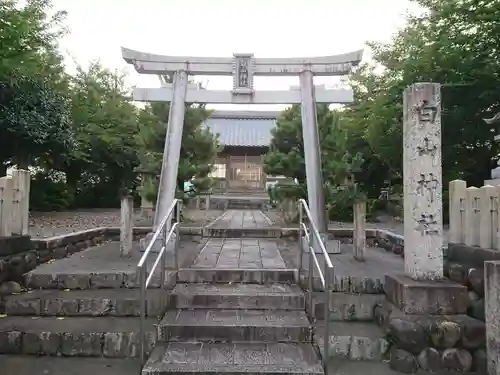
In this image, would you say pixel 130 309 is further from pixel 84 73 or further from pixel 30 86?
pixel 84 73

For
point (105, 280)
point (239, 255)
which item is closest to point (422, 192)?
point (239, 255)

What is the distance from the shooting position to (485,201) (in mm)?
4512

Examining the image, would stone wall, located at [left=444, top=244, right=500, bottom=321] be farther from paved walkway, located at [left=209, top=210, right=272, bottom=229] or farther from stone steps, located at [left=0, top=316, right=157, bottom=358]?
paved walkway, located at [left=209, top=210, right=272, bottom=229]

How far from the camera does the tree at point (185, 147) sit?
1096 centimetres

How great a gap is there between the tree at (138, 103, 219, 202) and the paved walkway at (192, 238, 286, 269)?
275 cm

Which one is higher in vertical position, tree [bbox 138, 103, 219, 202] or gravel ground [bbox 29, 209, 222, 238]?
tree [bbox 138, 103, 219, 202]

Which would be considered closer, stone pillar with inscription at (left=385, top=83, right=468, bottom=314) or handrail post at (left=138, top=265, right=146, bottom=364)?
handrail post at (left=138, top=265, right=146, bottom=364)

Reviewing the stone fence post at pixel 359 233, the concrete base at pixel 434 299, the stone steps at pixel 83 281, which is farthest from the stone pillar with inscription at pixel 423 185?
the stone steps at pixel 83 281

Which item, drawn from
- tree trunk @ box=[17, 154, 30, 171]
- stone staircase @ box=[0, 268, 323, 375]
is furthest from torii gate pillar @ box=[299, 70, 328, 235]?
tree trunk @ box=[17, 154, 30, 171]

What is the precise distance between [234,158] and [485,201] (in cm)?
2334

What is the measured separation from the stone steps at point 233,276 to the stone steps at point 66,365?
1.53m

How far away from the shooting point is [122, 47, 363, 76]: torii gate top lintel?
24.7 feet

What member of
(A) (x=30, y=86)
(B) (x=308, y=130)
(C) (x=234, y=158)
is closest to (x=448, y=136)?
(B) (x=308, y=130)

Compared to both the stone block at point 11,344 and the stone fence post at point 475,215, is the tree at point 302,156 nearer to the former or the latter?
Answer: the stone fence post at point 475,215
